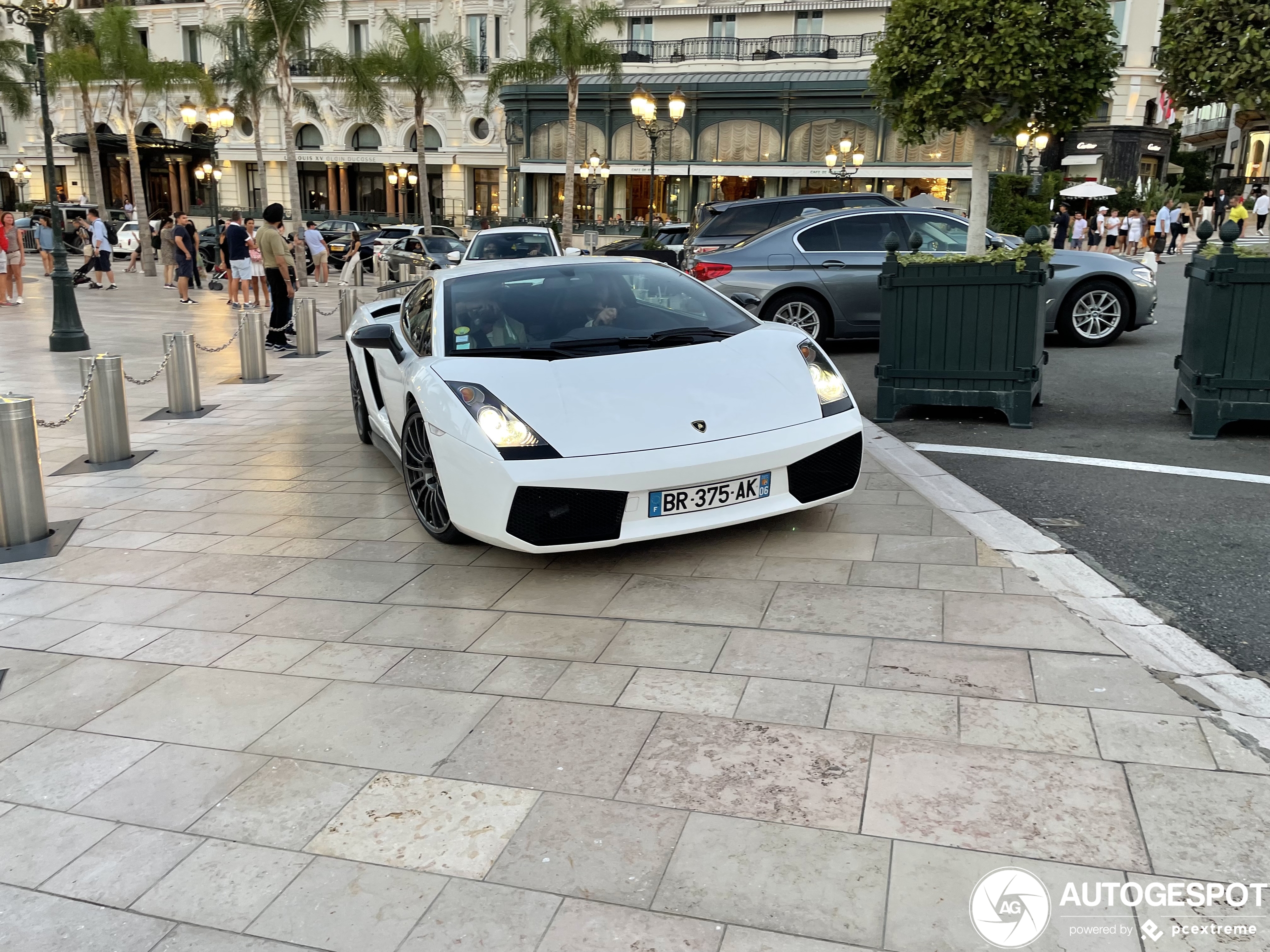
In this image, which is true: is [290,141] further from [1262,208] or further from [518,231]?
[1262,208]

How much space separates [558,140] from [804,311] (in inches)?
1496

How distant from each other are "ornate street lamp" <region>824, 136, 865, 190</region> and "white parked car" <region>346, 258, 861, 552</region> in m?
37.6

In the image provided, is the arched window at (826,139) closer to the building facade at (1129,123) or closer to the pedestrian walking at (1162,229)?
the building facade at (1129,123)

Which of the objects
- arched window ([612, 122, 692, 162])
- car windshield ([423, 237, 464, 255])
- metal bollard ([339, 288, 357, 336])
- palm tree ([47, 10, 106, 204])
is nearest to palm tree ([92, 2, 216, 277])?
palm tree ([47, 10, 106, 204])

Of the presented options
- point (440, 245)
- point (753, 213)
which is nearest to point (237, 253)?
point (440, 245)

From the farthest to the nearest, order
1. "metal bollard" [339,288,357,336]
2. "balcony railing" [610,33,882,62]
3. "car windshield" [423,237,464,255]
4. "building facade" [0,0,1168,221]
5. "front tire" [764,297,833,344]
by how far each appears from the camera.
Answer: "balcony railing" [610,33,882,62]
"building facade" [0,0,1168,221]
"car windshield" [423,237,464,255]
"metal bollard" [339,288,357,336]
"front tire" [764,297,833,344]

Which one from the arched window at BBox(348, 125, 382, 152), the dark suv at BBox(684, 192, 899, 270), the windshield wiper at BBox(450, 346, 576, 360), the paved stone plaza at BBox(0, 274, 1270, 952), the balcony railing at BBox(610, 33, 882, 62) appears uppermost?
the balcony railing at BBox(610, 33, 882, 62)

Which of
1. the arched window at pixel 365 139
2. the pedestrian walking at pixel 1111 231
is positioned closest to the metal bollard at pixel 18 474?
the pedestrian walking at pixel 1111 231

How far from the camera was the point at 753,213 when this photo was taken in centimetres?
1552

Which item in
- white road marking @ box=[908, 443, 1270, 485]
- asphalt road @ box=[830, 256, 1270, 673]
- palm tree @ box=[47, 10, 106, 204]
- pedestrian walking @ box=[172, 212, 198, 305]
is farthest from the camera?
palm tree @ box=[47, 10, 106, 204]

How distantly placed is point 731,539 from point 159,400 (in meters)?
8.07

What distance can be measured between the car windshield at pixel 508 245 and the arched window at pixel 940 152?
96.5ft

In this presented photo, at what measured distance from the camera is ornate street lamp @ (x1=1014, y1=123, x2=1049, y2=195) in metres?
28.5

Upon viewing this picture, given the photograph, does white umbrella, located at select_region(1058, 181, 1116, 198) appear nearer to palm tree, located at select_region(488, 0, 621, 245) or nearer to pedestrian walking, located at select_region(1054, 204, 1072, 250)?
pedestrian walking, located at select_region(1054, 204, 1072, 250)
